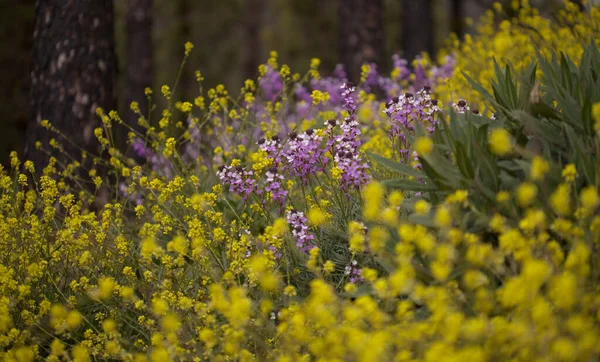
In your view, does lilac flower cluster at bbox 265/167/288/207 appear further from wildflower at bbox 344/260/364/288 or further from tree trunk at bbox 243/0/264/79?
tree trunk at bbox 243/0/264/79

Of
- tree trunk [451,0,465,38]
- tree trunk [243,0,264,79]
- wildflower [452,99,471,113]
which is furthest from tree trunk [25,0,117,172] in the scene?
tree trunk [451,0,465,38]

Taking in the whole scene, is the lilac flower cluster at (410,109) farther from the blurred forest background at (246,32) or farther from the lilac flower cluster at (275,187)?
the blurred forest background at (246,32)

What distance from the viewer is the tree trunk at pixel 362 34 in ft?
28.9

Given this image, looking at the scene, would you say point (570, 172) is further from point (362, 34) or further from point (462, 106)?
point (362, 34)

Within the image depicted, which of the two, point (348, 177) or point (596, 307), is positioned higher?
point (348, 177)

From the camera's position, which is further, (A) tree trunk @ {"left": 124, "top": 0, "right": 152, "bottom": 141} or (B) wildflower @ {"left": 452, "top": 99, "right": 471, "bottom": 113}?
(A) tree trunk @ {"left": 124, "top": 0, "right": 152, "bottom": 141}

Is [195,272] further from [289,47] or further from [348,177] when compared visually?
[289,47]

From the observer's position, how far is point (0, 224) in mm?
3699

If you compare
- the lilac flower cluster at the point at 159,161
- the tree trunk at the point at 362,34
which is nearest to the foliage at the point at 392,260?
the lilac flower cluster at the point at 159,161

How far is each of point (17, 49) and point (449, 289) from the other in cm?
1092

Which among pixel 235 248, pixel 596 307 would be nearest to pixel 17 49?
pixel 235 248

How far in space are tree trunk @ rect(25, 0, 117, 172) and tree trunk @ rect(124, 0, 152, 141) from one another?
12.2 feet

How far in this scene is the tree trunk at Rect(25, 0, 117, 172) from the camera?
18.0ft

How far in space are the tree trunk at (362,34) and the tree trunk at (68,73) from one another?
13.1ft
